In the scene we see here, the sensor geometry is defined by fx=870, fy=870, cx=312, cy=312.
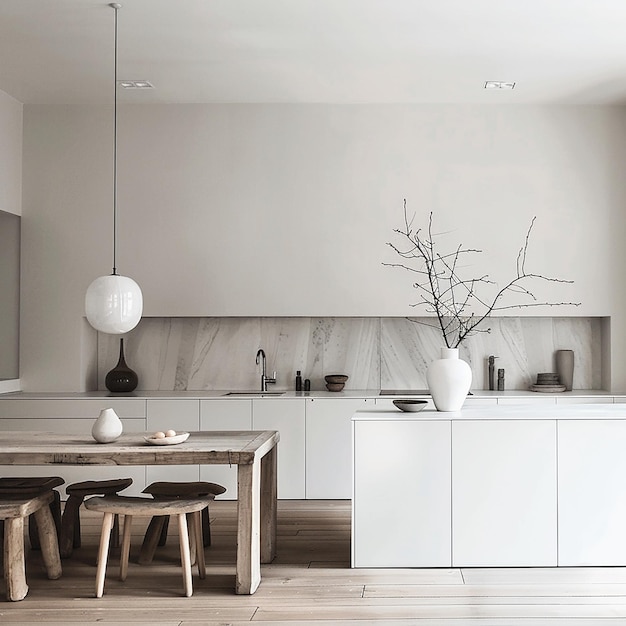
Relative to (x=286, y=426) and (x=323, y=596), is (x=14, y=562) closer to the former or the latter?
(x=323, y=596)

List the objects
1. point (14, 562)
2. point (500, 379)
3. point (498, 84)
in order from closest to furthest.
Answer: point (14, 562), point (498, 84), point (500, 379)

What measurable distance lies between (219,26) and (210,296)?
223 cm

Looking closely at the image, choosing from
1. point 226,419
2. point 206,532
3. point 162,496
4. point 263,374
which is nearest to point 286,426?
point 226,419

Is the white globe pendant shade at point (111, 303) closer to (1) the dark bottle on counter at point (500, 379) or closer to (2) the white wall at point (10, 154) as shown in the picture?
(2) the white wall at point (10, 154)

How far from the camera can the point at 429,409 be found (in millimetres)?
4887

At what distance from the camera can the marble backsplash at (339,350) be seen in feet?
22.5

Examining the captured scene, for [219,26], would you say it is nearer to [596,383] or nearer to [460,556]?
[460,556]

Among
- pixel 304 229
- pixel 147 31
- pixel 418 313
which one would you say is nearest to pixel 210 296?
pixel 304 229

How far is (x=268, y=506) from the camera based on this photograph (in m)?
4.69

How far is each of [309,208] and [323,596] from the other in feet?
10.9

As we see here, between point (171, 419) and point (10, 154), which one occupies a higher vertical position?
point (10, 154)

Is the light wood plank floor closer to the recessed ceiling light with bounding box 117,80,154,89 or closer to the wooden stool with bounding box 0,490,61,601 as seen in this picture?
the wooden stool with bounding box 0,490,61,601

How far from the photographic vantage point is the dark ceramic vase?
6625mm

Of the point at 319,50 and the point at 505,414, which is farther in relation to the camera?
the point at 319,50
